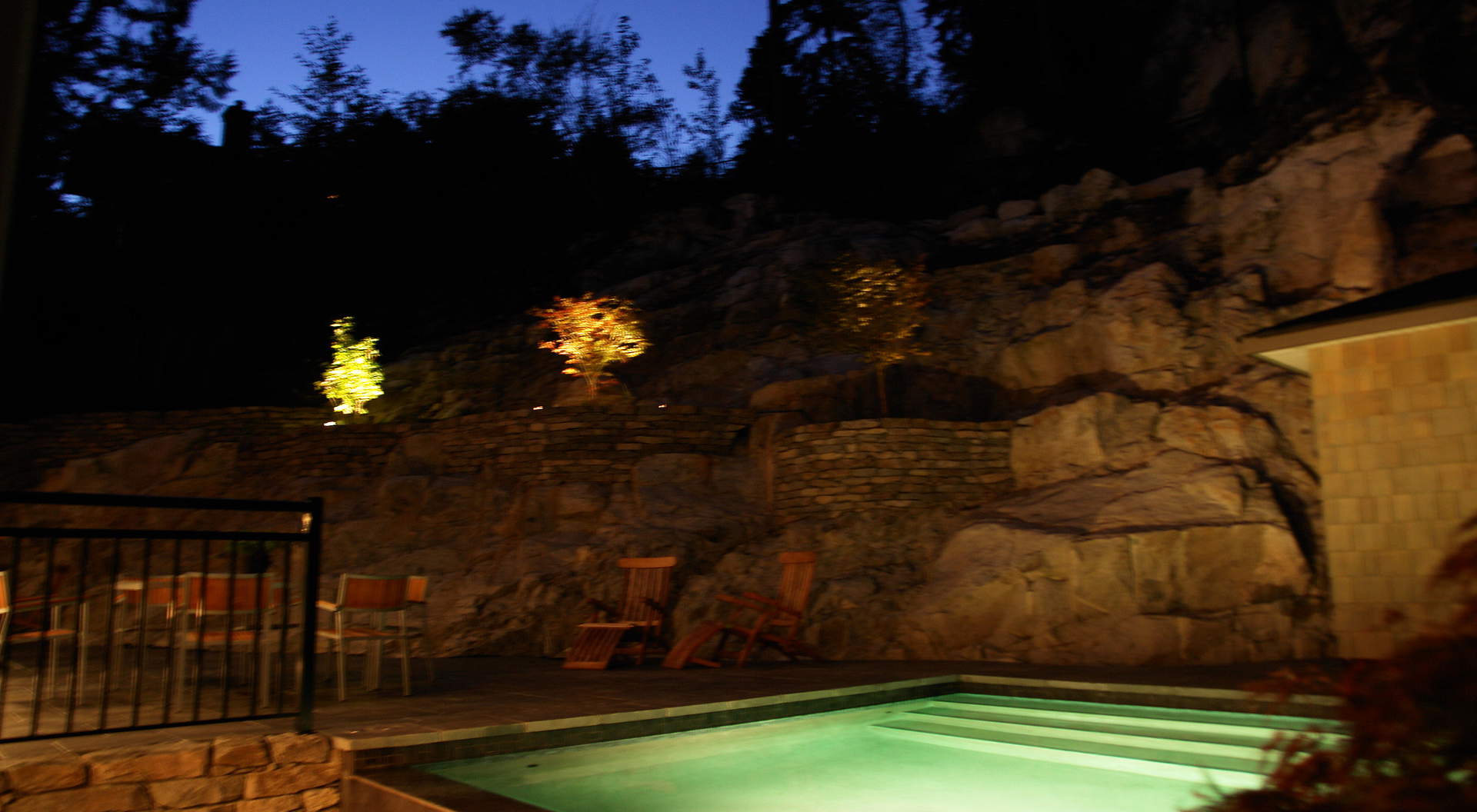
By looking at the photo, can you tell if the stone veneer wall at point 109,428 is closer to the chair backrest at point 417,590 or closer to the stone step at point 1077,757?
the chair backrest at point 417,590

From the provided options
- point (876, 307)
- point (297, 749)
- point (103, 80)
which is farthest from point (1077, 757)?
point (103, 80)

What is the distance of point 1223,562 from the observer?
797 cm

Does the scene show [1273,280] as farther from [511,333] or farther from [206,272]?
[206,272]

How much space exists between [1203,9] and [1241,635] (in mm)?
16990

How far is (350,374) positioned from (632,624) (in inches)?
335

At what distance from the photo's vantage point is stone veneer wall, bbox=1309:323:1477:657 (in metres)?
6.72

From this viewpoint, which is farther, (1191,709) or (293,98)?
(293,98)

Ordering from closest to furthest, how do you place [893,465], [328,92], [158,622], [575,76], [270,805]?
1. [270,805]
2. [158,622]
3. [893,465]
4. [328,92]
5. [575,76]

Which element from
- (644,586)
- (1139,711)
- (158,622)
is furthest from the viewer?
(158,622)

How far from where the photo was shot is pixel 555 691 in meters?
5.97

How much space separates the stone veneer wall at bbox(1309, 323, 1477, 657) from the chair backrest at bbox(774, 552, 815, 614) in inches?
153

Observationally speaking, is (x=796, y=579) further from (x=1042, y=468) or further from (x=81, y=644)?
(x=81, y=644)

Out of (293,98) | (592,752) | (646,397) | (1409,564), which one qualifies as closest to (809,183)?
(646,397)

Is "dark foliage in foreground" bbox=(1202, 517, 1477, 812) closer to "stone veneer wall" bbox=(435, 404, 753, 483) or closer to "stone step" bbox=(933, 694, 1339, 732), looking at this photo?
"stone step" bbox=(933, 694, 1339, 732)
